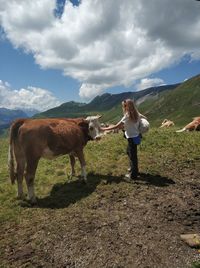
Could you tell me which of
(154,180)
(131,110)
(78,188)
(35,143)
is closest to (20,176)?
(35,143)

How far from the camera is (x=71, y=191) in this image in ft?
44.6

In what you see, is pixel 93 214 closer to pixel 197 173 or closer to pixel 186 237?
pixel 186 237

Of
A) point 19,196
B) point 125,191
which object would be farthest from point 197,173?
point 19,196

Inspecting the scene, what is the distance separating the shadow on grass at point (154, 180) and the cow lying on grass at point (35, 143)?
2.27m

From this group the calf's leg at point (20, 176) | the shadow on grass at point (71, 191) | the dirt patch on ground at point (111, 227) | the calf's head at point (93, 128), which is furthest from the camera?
the calf's head at point (93, 128)

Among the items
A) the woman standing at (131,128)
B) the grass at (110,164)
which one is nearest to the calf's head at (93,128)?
the grass at (110,164)

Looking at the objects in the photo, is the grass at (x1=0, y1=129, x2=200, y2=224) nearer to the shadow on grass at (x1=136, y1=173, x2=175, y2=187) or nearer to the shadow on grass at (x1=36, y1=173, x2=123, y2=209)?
the shadow on grass at (x1=36, y1=173, x2=123, y2=209)

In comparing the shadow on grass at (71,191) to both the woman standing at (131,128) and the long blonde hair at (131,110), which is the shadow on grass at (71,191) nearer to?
the woman standing at (131,128)

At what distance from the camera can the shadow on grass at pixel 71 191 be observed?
12523mm

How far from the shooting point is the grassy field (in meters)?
8.91

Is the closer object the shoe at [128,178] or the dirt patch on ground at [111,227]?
the dirt patch on ground at [111,227]

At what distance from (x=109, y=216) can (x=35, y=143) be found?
12.4 ft

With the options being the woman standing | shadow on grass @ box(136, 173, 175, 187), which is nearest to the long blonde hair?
the woman standing

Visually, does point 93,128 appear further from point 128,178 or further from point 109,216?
point 109,216
